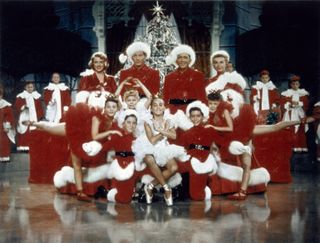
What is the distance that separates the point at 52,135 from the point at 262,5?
11.2 ft

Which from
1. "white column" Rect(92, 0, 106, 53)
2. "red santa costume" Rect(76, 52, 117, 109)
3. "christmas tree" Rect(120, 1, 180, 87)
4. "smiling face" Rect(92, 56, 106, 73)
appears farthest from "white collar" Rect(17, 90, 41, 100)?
"smiling face" Rect(92, 56, 106, 73)

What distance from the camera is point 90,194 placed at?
391 centimetres

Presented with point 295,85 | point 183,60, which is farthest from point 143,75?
point 295,85

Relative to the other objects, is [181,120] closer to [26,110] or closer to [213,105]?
[213,105]

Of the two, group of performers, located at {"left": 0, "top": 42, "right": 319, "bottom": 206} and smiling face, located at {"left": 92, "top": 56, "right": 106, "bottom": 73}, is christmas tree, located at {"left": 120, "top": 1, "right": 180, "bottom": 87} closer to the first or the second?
group of performers, located at {"left": 0, "top": 42, "right": 319, "bottom": 206}

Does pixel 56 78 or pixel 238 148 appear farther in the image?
pixel 56 78

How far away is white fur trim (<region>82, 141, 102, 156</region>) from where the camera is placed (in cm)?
374

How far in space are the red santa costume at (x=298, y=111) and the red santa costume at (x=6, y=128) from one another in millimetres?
3373

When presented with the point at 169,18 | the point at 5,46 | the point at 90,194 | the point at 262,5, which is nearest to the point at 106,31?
the point at 169,18

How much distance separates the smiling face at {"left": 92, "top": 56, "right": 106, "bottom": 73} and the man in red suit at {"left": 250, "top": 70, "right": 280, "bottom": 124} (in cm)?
223

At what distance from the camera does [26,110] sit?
5.95 metres

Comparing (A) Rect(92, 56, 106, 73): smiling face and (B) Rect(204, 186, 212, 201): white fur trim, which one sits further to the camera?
(A) Rect(92, 56, 106, 73): smiling face

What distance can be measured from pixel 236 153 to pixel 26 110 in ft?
10.3

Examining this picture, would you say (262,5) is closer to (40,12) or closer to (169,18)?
(169,18)
